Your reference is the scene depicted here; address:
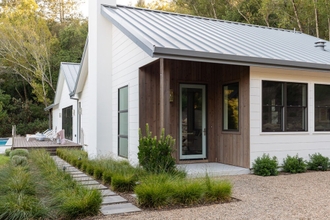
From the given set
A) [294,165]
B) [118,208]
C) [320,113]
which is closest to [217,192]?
[118,208]

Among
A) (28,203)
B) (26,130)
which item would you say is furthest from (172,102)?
(26,130)

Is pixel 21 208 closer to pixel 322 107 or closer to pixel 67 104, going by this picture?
pixel 322 107

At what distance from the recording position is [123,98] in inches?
365

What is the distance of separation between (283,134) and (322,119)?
1.60m

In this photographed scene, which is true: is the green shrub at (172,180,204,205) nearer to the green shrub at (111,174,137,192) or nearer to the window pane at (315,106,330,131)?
the green shrub at (111,174,137,192)

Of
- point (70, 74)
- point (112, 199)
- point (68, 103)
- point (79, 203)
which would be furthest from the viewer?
point (68, 103)

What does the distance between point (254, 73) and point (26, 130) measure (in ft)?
77.1

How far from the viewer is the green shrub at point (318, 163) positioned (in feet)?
26.6

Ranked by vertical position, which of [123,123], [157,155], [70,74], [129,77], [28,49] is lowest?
[157,155]

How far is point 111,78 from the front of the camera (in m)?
10.0

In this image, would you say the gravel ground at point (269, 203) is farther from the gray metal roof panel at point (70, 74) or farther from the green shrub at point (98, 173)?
the gray metal roof panel at point (70, 74)

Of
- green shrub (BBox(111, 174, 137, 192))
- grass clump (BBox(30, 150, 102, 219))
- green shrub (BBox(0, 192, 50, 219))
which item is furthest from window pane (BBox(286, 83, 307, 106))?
green shrub (BBox(0, 192, 50, 219))

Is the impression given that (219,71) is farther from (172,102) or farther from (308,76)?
(308,76)

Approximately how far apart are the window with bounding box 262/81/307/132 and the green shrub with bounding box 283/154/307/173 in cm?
76
